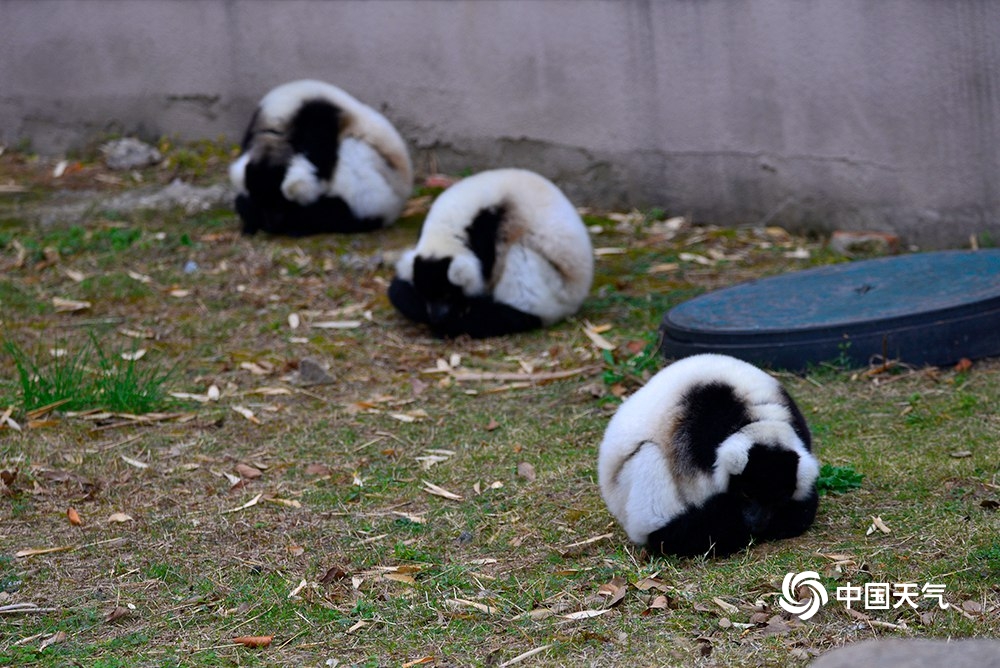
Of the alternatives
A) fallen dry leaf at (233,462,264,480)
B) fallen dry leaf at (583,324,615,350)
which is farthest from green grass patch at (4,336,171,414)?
fallen dry leaf at (583,324,615,350)

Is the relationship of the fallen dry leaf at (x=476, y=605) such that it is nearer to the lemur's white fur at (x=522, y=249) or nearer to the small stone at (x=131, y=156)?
the lemur's white fur at (x=522, y=249)

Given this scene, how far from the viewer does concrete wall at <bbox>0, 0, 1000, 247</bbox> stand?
28.9 ft

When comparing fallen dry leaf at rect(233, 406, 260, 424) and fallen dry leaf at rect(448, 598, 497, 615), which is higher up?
fallen dry leaf at rect(448, 598, 497, 615)

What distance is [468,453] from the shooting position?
6.46 meters

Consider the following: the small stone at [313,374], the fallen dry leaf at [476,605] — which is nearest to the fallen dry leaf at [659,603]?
the fallen dry leaf at [476,605]

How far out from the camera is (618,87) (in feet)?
33.9

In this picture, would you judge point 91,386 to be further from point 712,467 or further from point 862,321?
point 862,321

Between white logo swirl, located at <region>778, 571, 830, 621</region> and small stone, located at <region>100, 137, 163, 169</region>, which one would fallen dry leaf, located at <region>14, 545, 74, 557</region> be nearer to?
white logo swirl, located at <region>778, 571, 830, 621</region>

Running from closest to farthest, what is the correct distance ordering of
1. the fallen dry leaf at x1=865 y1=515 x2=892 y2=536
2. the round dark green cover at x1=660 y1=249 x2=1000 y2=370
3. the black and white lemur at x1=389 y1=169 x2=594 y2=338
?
1. the fallen dry leaf at x1=865 y1=515 x2=892 y2=536
2. the round dark green cover at x1=660 y1=249 x2=1000 y2=370
3. the black and white lemur at x1=389 y1=169 x2=594 y2=338

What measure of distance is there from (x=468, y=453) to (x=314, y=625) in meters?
1.93

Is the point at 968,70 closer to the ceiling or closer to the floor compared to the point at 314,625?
closer to the ceiling

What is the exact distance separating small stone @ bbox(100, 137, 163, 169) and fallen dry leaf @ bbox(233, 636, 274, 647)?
8.58 metres

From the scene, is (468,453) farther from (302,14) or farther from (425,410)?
(302,14)

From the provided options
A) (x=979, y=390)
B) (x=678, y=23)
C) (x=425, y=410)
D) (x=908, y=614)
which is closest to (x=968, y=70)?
(x=678, y=23)
